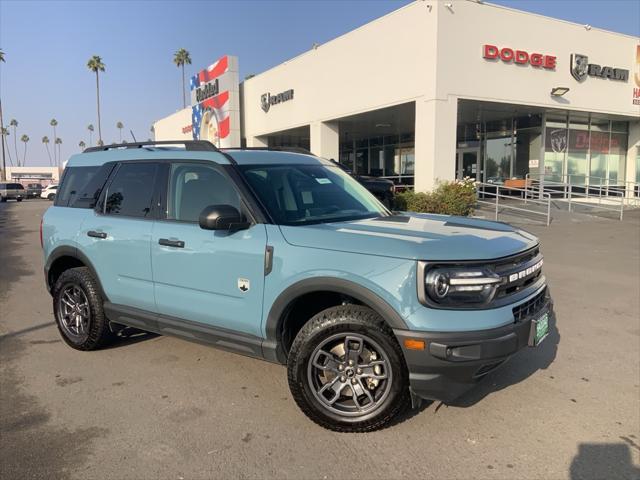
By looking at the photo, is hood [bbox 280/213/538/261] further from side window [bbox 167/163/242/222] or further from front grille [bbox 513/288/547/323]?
side window [bbox 167/163/242/222]

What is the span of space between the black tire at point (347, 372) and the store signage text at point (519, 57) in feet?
51.0

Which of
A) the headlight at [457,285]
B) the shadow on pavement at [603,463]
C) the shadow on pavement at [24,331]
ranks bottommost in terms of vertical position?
the shadow on pavement at [603,463]

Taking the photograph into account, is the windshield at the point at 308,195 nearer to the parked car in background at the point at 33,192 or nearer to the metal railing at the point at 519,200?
the metal railing at the point at 519,200

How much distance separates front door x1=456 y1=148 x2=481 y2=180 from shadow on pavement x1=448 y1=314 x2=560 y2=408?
19.8 m

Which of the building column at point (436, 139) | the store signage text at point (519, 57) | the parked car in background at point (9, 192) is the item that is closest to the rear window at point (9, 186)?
the parked car in background at point (9, 192)

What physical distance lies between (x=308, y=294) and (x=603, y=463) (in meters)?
2.01

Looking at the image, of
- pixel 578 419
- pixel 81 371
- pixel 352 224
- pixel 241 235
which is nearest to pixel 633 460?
pixel 578 419

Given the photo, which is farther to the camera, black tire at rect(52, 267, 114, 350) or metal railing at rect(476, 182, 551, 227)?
metal railing at rect(476, 182, 551, 227)

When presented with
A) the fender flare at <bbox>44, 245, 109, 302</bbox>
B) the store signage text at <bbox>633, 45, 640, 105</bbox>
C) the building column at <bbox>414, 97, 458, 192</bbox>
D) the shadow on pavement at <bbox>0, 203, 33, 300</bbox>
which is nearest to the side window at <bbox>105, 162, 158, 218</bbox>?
the fender flare at <bbox>44, 245, 109, 302</bbox>

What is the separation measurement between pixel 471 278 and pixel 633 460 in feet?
4.74

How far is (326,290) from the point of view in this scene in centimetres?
323

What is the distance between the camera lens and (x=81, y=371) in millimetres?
4383

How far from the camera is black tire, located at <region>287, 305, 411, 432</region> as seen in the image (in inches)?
123

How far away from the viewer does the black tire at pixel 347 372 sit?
312 centimetres
